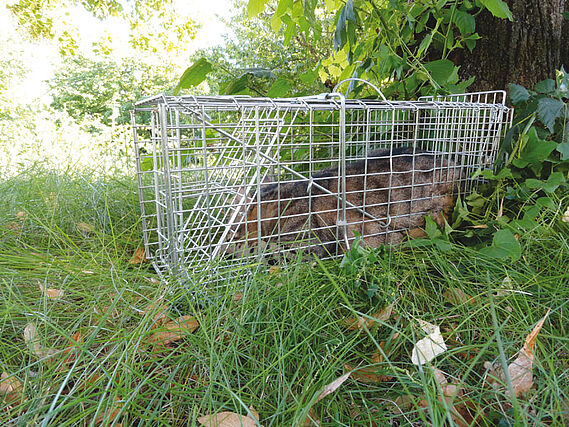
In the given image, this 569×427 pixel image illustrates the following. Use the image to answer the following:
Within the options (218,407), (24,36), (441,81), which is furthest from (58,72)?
(218,407)

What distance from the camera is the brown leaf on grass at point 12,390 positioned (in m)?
0.88

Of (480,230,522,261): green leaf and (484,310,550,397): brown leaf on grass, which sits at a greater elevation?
(480,230,522,261): green leaf

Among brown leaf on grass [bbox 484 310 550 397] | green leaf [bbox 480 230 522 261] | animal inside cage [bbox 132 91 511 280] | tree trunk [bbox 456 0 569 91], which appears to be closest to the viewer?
brown leaf on grass [bbox 484 310 550 397]

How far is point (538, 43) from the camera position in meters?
2.15

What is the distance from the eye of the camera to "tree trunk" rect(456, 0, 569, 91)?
214 centimetres

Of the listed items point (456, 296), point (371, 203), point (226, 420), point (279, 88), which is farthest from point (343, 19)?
point (226, 420)

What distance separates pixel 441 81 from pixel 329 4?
0.97 metres

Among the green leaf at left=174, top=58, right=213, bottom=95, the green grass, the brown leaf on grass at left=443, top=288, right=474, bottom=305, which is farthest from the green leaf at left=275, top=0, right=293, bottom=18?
the brown leaf on grass at left=443, top=288, right=474, bottom=305

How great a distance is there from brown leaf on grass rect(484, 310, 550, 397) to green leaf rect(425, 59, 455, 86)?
61.1 inches

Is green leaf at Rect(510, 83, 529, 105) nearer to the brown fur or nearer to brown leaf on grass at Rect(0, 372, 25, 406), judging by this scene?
the brown fur

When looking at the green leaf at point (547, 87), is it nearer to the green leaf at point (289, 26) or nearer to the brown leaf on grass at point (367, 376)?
the green leaf at point (289, 26)

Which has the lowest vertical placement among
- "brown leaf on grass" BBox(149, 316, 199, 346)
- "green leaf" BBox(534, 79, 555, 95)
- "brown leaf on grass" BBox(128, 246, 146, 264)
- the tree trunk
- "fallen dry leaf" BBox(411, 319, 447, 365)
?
"brown leaf on grass" BBox(128, 246, 146, 264)

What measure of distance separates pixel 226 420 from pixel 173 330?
309 millimetres

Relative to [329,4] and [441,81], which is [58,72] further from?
[441,81]
